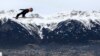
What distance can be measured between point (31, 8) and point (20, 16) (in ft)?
6.76

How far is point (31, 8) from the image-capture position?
56.4 meters

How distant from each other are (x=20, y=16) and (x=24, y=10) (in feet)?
5.11

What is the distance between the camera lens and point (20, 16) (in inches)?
2272

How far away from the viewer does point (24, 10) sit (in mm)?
56406

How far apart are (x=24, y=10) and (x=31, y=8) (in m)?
0.83
